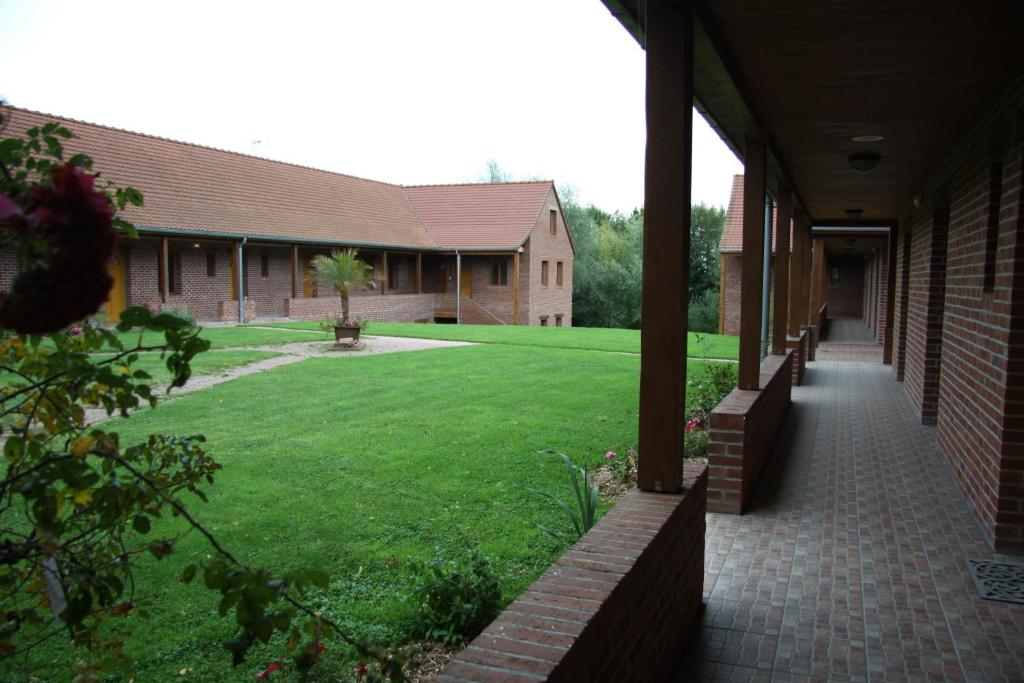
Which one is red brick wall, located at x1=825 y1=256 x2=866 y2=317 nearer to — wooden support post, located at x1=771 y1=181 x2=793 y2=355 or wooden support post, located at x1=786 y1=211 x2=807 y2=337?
wooden support post, located at x1=786 y1=211 x2=807 y2=337

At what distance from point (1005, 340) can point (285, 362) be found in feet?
41.7

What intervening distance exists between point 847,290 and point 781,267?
94.5 feet

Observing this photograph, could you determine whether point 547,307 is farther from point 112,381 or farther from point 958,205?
point 112,381

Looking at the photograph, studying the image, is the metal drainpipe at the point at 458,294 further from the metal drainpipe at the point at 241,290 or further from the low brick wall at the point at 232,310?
the metal drainpipe at the point at 241,290

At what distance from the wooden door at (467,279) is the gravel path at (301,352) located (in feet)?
46.6

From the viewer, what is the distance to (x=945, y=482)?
679cm

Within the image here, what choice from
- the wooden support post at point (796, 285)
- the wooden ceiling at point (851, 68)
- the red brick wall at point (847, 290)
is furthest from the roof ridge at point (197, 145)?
the red brick wall at point (847, 290)

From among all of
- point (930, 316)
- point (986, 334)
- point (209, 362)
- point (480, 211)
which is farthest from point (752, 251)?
point (480, 211)

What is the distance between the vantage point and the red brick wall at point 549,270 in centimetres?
3444

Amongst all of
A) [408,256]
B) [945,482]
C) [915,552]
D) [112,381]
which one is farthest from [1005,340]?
[408,256]

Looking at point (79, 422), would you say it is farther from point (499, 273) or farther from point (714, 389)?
point (499, 273)

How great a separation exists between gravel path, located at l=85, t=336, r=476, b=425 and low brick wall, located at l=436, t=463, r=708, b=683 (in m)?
8.44

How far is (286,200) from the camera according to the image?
2872 cm

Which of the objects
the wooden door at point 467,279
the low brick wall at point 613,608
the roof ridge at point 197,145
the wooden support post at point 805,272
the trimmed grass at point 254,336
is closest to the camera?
the low brick wall at point 613,608
